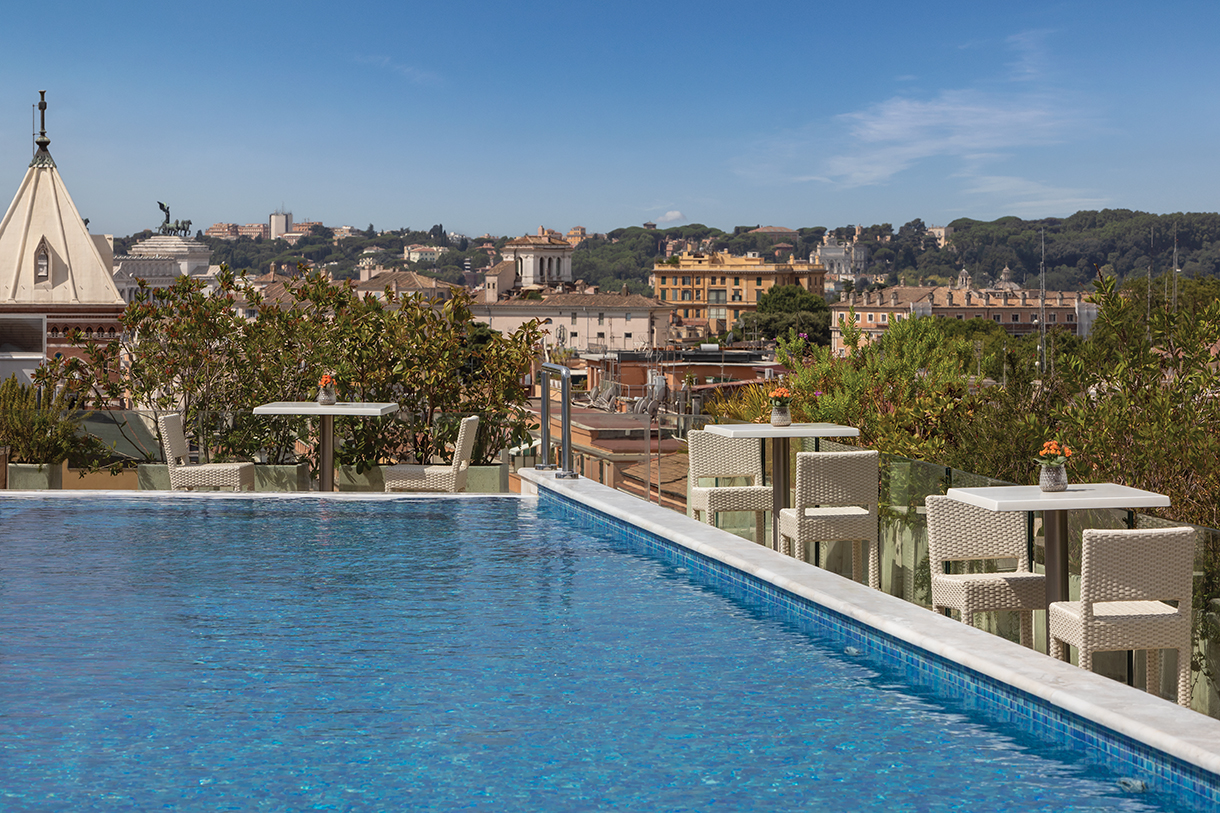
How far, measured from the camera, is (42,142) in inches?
1420

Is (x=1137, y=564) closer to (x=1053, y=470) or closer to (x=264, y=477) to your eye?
(x=1053, y=470)

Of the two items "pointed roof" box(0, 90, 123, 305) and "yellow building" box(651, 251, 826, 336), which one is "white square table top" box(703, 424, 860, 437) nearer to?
"pointed roof" box(0, 90, 123, 305)

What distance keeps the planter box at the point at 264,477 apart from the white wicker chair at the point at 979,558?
6.54 metres

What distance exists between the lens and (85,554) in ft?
27.6

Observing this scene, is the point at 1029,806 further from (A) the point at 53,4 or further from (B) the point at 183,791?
(A) the point at 53,4

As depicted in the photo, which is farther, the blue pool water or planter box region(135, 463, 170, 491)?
planter box region(135, 463, 170, 491)

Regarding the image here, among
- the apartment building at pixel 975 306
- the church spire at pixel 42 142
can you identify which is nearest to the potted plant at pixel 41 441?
the church spire at pixel 42 142

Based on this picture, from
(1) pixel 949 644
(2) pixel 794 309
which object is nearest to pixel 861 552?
(1) pixel 949 644

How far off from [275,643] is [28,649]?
43.4 inches

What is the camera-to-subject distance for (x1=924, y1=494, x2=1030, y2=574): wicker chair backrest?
19.4 ft

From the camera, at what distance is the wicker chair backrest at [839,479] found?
22.8 feet

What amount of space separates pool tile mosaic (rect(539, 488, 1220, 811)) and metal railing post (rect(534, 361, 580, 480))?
2654 millimetres

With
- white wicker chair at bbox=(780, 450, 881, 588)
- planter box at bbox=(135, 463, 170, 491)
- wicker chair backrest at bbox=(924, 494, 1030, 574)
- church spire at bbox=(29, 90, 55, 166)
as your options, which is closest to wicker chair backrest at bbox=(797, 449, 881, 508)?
white wicker chair at bbox=(780, 450, 881, 588)

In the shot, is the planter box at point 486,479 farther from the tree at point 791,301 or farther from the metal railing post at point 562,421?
the tree at point 791,301
